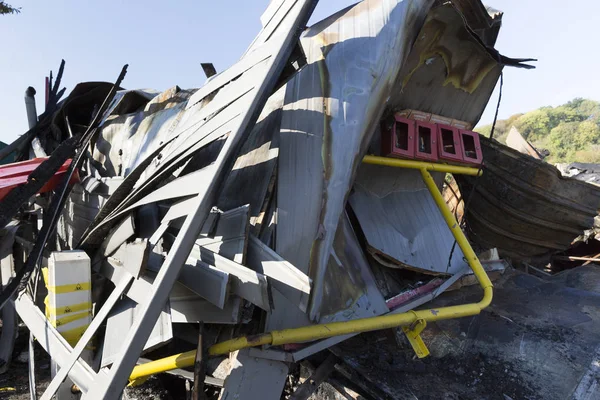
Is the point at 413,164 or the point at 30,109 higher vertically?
the point at 30,109

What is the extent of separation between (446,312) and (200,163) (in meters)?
1.94

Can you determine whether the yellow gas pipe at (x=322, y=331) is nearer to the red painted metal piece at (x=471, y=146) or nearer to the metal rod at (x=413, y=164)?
the metal rod at (x=413, y=164)

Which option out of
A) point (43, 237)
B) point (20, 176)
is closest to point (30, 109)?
point (20, 176)

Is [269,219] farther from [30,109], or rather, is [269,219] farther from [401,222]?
[30,109]

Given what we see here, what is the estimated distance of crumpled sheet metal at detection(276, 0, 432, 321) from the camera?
78.2 inches

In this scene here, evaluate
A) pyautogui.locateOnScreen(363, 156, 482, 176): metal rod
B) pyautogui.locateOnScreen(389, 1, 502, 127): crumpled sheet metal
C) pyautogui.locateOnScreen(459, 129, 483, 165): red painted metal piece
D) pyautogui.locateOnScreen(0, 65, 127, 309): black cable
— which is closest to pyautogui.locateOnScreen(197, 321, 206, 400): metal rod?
pyautogui.locateOnScreen(0, 65, 127, 309): black cable

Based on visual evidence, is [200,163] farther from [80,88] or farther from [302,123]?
[80,88]

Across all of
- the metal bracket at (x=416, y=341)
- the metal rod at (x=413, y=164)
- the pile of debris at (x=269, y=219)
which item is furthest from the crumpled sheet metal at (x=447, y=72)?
the metal bracket at (x=416, y=341)

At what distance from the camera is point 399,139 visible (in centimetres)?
313

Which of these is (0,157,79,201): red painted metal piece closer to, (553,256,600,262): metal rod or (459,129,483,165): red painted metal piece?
(459,129,483,165): red painted metal piece

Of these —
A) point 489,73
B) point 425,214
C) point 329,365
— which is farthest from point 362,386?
point 489,73

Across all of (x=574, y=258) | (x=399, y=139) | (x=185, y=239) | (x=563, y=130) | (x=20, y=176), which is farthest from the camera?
(x=563, y=130)

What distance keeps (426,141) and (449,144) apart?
1.18 ft

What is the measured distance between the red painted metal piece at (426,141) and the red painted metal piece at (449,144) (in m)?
0.06
